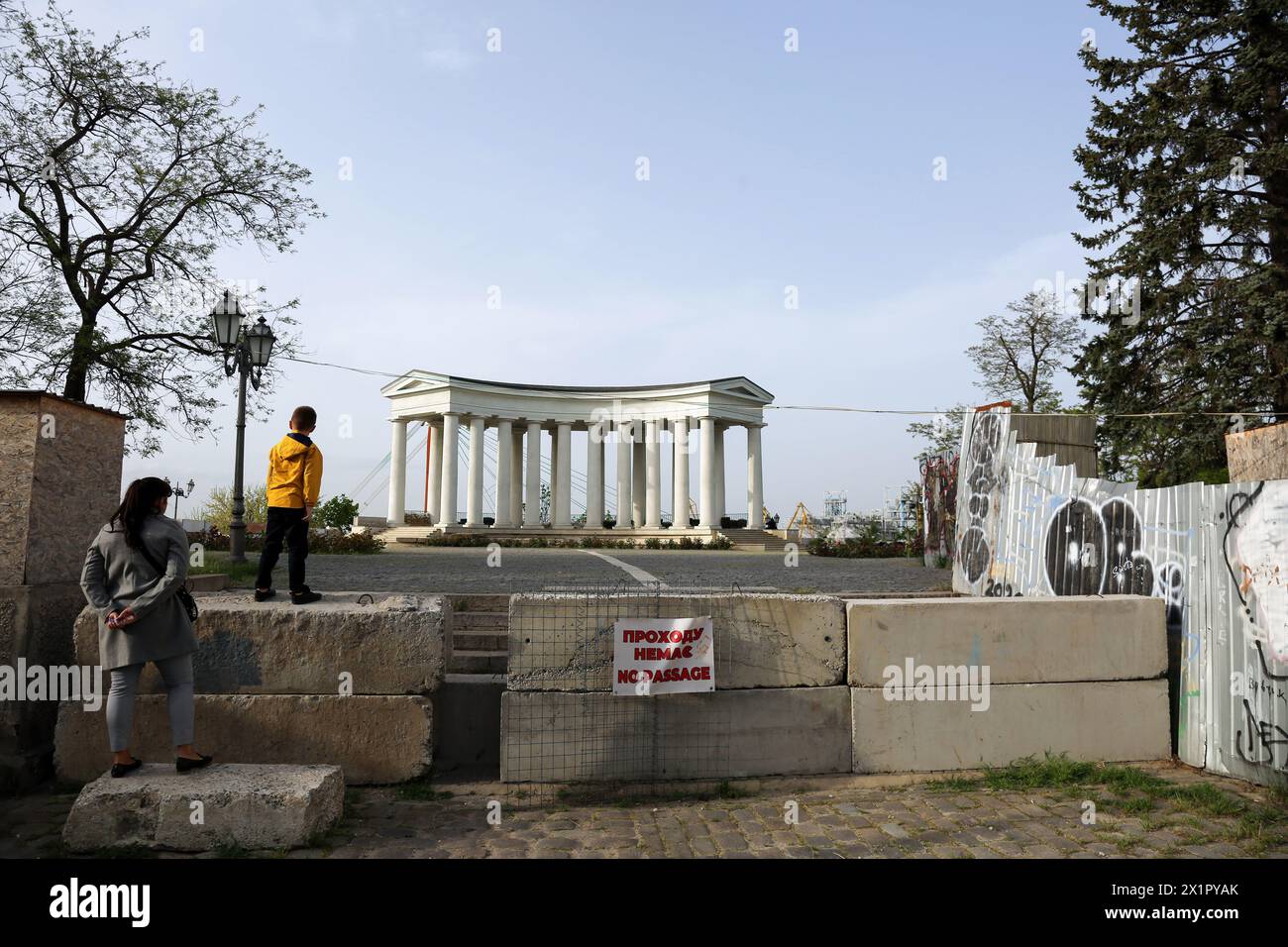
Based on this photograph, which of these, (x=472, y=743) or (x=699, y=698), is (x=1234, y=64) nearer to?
(x=699, y=698)

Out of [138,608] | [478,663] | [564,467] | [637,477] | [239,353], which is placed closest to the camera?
[138,608]

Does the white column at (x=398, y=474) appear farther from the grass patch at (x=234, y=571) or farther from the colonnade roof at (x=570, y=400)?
the grass patch at (x=234, y=571)

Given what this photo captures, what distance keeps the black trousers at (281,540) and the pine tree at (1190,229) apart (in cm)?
1814

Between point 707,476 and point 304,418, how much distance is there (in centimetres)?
3991

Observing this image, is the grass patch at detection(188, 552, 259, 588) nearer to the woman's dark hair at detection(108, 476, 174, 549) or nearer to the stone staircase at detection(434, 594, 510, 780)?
the stone staircase at detection(434, 594, 510, 780)

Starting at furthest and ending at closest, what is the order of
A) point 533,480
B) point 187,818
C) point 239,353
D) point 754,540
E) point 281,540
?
point 533,480, point 754,540, point 239,353, point 281,540, point 187,818

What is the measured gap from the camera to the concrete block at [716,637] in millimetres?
6461

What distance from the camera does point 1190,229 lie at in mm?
19672

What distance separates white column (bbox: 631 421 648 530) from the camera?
1976 inches

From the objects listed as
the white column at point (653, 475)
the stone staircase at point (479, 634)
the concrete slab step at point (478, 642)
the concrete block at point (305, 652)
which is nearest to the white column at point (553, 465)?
the white column at point (653, 475)

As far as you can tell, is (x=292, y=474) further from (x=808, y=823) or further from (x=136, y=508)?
(x=808, y=823)

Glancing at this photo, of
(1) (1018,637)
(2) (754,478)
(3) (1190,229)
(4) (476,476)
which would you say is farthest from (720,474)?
(1) (1018,637)

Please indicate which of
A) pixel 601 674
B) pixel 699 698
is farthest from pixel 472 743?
pixel 699 698

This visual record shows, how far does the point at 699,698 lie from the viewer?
652 centimetres
